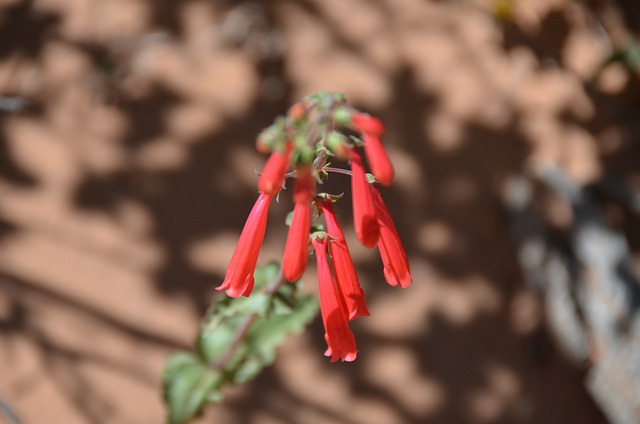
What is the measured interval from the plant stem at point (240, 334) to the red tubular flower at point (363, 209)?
1.10 feet

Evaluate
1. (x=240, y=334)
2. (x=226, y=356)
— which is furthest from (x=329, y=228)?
(x=226, y=356)

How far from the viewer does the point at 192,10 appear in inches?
99.7

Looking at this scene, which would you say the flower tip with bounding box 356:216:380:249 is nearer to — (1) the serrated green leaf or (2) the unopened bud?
(2) the unopened bud

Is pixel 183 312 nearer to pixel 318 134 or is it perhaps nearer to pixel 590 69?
pixel 318 134

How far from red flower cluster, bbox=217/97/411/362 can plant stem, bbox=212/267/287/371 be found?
0.62 feet

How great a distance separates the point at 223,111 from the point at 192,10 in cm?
42

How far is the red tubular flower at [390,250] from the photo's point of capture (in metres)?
1.18

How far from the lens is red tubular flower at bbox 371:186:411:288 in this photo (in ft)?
3.88

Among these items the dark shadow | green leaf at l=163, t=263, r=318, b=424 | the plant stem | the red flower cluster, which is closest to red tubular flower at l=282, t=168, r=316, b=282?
the red flower cluster

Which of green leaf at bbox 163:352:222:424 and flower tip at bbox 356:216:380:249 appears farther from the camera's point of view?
green leaf at bbox 163:352:222:424

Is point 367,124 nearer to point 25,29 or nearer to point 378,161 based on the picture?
point 378,161

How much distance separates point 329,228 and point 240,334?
492 millimetres

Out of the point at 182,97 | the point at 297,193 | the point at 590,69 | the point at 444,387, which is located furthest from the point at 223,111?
the point at 590,69

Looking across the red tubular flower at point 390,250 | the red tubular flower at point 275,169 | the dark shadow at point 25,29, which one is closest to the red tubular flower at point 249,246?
the red tubular flower at point 275,169
